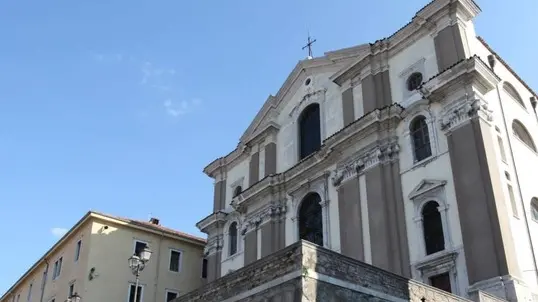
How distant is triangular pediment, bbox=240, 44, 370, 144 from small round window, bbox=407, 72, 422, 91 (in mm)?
3019

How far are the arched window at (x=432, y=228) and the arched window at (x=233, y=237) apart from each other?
38.7ft

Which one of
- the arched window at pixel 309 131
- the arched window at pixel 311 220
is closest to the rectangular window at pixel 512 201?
the arched window at pixel 311 220

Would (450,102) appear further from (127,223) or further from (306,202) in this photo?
(127,223)

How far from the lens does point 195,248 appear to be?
3341cm

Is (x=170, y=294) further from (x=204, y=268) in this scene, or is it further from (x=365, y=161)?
(x=365, y=161)

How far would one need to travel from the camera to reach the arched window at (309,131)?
27.2 m

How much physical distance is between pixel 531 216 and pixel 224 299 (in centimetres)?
1148

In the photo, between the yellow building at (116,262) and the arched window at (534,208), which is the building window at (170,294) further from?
the arched window at (534,208)

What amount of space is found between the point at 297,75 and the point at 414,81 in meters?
7.43

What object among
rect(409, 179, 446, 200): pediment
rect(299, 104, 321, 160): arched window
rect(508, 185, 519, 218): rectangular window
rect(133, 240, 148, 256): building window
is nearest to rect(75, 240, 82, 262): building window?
rect(133, 240, 148, 256): building window

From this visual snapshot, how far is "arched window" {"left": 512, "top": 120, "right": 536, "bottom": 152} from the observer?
2286cm

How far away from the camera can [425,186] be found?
20.6 meters

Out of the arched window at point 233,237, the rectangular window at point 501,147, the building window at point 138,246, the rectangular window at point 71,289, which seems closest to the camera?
the rectangular window at point 501,147

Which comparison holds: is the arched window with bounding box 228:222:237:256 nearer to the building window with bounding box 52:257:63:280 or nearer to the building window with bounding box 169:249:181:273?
the building window with bounding box 169:249:181:273
